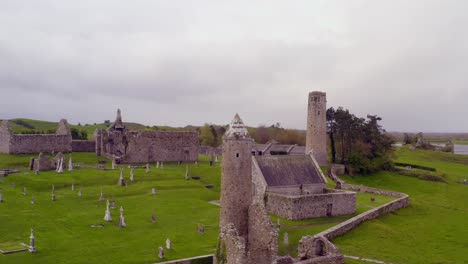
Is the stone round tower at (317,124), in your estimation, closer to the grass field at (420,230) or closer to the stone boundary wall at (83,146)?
the grass field at (420,230)

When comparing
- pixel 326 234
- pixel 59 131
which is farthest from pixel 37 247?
pixel 59 131

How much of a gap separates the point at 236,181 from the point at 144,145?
42.7 m

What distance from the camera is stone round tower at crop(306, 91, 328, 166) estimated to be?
58.3 metres

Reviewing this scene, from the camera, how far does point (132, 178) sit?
43.2 metres

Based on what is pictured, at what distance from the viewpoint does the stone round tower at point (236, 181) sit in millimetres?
18172

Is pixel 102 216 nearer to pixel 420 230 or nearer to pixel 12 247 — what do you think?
pixel 12 247

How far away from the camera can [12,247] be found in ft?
77.8

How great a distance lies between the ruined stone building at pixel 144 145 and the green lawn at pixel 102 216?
1096 centimetres

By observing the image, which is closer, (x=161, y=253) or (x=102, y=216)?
(x=161, y=253)

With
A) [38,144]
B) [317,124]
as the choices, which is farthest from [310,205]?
[38,144]

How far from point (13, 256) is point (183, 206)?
50.9 feet

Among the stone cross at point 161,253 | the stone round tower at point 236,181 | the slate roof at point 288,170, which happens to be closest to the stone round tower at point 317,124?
the slate roof at point 288,170

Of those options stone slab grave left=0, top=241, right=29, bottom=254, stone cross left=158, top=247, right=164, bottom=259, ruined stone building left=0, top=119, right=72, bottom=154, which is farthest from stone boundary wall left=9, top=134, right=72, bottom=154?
stone cross left=158, top=247, right=164, bottom=259

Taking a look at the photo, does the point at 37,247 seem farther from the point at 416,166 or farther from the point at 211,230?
the point at 416,166
